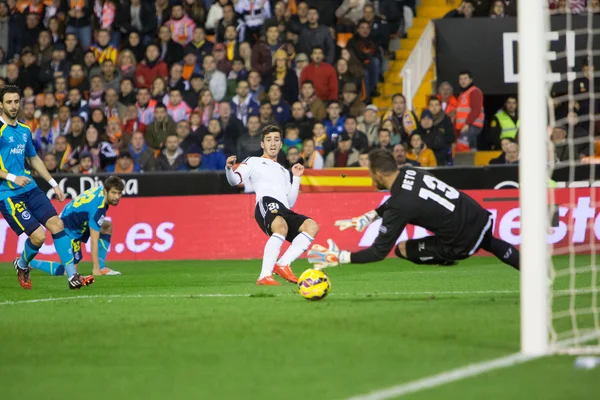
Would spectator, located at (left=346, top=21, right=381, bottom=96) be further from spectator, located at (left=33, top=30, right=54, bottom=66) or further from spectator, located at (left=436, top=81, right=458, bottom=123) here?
spectator, located at (left=33, top=30, right=54, bottom=66)

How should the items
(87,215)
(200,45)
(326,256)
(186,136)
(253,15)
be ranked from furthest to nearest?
(200,45)
(253,15)
(186,136)
(87,215)
(326,256)

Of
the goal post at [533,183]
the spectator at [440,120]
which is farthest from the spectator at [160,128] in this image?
the goal post at [533,183]

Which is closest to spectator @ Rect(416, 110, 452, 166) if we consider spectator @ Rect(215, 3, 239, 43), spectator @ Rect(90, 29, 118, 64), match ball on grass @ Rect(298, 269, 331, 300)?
spectator @ Rect(215, 3, 239, 43)

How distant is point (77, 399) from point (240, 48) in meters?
15.8

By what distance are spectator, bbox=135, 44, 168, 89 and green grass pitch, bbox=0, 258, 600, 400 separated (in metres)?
9.30

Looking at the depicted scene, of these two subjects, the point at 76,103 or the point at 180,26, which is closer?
the point at 76,103

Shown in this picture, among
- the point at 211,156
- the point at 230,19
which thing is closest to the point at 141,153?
the point at 211,156

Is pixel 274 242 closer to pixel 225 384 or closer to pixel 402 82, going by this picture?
pixel 225 384

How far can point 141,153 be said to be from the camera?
1998 cm

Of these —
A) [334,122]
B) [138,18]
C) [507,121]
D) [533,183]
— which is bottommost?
[533,183]

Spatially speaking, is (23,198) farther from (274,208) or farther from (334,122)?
(334,122)

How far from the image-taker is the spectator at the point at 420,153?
18859 mm

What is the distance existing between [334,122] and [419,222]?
1015cm

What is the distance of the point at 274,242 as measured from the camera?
12.1 m
